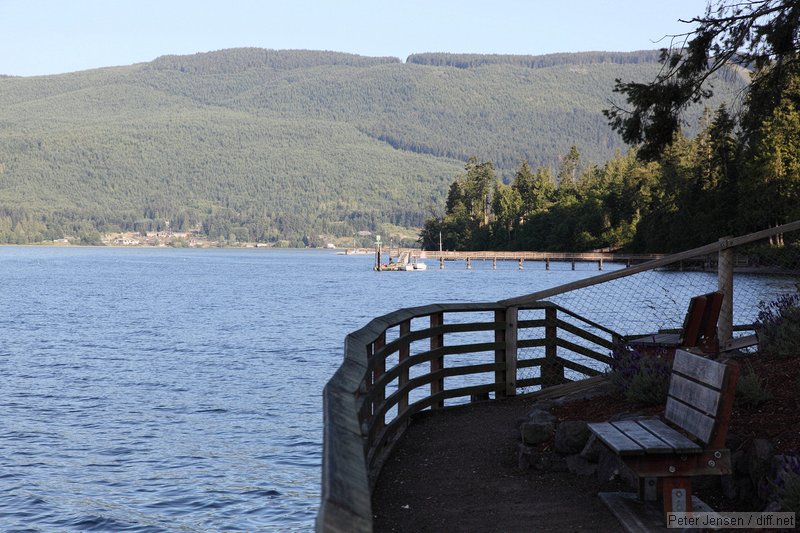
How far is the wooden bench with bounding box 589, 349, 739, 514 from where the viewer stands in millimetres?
6008

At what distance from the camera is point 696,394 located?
6.44 m

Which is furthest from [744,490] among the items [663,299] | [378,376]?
[663,299]

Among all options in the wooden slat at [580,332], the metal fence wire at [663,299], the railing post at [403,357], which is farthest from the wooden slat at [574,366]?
the railing post at [403,357]

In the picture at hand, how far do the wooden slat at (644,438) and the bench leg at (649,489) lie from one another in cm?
46

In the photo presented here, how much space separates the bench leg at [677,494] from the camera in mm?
6363

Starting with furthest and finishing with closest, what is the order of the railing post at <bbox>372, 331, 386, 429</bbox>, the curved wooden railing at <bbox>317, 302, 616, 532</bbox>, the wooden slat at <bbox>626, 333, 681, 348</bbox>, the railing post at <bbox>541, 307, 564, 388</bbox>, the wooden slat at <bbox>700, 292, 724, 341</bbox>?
the railing post at <bbox>541, 307, 564, 388</bbox> < the wooden slat at <bbox>626, 333, 681, 348</bbox> < the wooden slat at <bbox>700, 292, 724, 341</bbox> < the railing post at <bbox>372, 331, 386, 429</bbox> < the curved wooden railing at <bbox>317, 302, 616, 532</bbox>

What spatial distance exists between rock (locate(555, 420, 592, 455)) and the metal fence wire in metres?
2.33

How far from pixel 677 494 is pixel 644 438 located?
0.43m

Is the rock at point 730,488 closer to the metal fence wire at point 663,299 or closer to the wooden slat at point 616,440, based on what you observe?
the wooden slat at point 616,440

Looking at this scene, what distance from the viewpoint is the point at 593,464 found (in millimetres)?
8359

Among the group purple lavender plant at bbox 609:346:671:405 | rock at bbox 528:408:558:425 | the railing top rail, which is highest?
the railing top rail

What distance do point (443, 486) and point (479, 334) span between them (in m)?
33.9

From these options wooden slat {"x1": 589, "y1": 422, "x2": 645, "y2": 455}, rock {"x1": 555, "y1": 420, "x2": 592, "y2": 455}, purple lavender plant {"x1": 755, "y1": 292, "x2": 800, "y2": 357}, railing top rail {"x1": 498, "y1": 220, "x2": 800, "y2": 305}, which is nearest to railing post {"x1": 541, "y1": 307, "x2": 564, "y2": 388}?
railing top rail {"x1": 498, "y1": 220, "x2": 800, "y2": 305}

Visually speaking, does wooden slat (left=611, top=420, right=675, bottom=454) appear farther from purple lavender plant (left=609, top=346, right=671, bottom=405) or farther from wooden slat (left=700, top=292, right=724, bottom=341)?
wooden slat (left=700, top=292, right=724, bottom=341)
